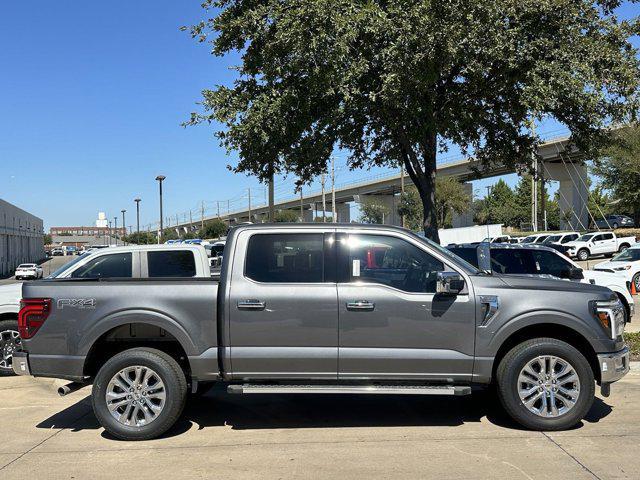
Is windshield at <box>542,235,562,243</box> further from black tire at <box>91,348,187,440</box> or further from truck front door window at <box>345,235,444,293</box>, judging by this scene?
black tire at <box>91,348,187,440</box>

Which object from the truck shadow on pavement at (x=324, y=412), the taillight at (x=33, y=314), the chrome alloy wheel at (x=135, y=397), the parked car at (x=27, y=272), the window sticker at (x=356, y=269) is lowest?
the truck shadow on pavement at (x=324, y=412)

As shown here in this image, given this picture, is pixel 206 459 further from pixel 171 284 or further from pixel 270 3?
pixel 270 3

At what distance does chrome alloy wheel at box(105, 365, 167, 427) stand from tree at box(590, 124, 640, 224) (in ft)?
141

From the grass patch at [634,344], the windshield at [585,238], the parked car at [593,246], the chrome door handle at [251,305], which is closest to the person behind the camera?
the chrome door handle at [251,305]

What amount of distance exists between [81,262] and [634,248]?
57.8ft

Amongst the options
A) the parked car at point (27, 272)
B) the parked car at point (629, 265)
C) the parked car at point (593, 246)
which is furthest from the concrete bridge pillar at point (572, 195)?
the parked car at point (27, 272)

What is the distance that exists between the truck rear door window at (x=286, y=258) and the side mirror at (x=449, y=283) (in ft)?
3.65

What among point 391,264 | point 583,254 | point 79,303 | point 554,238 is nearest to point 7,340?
point 79,303

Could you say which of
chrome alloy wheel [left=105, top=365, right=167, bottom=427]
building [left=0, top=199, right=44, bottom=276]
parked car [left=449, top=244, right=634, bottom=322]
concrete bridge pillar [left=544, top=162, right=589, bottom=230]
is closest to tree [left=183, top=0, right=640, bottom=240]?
parked car [left=449, top=244, right=634, bottom=322]

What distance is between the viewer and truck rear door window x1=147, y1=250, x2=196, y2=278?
805 cm

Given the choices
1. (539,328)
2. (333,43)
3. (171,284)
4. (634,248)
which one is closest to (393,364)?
(539,328)

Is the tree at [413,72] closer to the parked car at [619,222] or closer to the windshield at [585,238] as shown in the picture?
the windshield at [585,238]

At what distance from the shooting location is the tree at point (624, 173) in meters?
43.3

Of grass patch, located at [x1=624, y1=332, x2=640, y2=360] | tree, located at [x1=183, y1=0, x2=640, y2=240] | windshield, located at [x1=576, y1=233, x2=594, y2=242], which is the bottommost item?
grass patch, located at [x1=624, y1=332, x2=640, y2=360]
